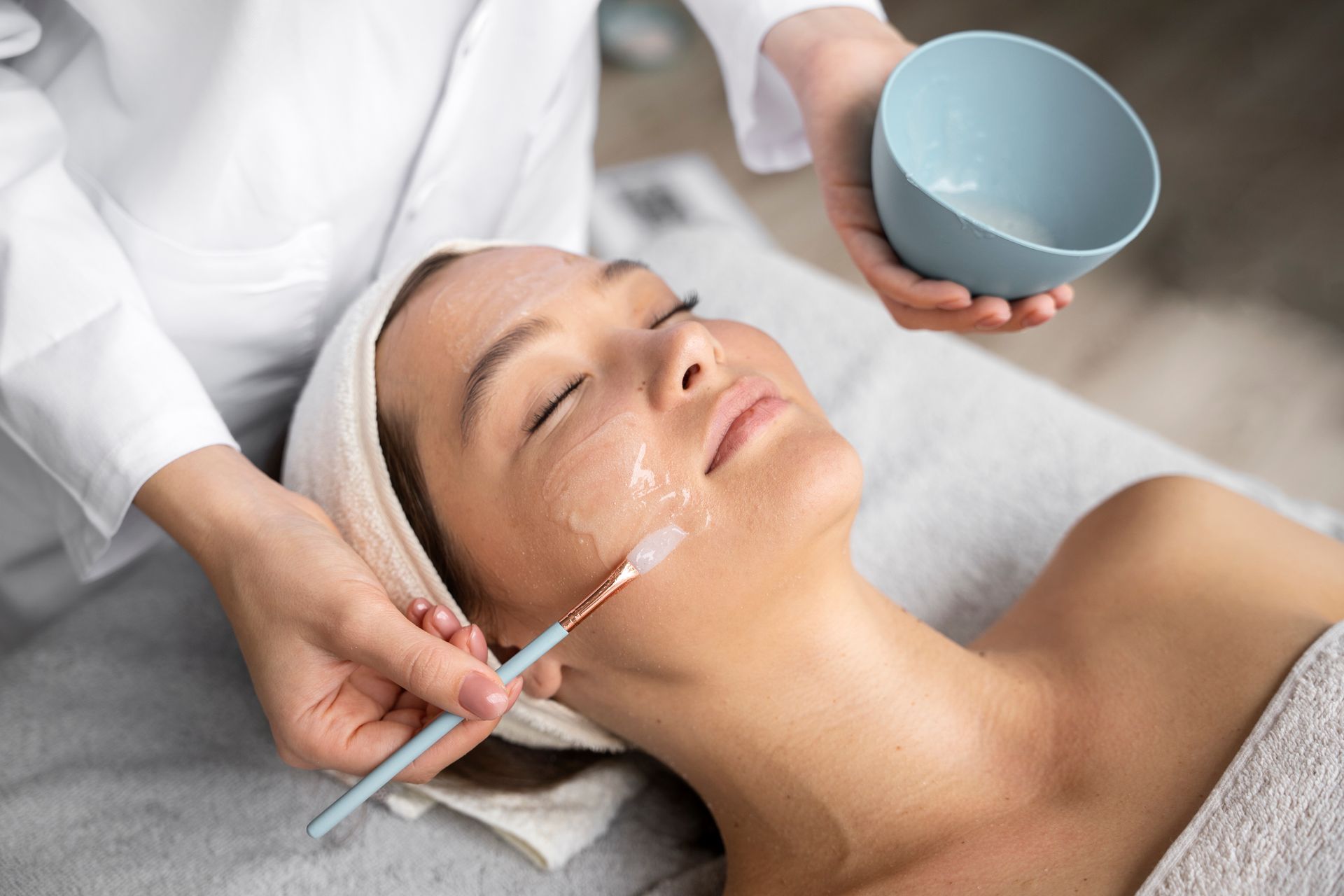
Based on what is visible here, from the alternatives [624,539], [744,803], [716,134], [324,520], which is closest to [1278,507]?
[744,803]

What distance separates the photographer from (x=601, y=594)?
875mm

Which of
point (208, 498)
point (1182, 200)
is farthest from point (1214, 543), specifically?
point (1182, 200)

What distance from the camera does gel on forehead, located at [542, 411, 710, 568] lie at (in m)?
0.92

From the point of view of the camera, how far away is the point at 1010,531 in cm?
146

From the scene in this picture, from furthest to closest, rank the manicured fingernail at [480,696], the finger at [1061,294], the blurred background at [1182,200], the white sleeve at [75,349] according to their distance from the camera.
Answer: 1. the blurred background at [1182,200]
2. the finger at [1061,294]
3. the white sleeve at [75,349]
4. the manicured fingernail at [480,696]

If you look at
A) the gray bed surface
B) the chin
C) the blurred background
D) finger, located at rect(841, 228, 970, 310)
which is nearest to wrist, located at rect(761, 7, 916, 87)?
finger, located at rect(841, 228, 970, 310)

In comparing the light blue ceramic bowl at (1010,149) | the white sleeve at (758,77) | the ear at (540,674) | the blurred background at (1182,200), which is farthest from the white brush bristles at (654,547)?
the blurred background at (1182,200)

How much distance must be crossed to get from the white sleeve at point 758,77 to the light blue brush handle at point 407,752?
35.6 inches

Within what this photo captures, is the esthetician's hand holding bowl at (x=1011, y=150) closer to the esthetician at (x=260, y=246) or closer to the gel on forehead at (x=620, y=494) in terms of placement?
the esthetician at (x=260, y=246)

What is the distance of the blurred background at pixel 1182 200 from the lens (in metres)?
2.31

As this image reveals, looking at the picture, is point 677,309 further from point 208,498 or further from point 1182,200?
point 1182,200

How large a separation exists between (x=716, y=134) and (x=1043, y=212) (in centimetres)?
185

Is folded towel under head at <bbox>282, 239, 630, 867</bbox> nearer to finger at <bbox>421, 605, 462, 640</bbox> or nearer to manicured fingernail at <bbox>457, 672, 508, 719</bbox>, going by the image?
finger at <bbox>421, 605, 462, 640</bbox>

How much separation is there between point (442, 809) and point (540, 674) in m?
0.30
